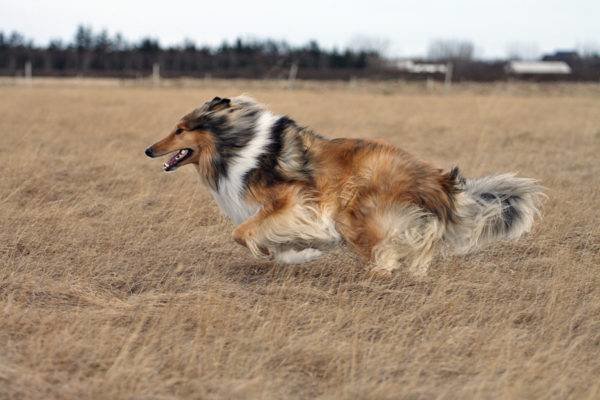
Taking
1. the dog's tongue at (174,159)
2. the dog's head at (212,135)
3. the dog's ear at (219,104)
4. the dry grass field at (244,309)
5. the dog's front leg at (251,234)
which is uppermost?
the dog's ear at (219,104)

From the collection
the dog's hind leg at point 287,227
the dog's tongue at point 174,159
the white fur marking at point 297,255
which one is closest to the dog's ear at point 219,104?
the dog's tongue at point 174,159

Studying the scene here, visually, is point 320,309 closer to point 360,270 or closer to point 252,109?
point 360,270

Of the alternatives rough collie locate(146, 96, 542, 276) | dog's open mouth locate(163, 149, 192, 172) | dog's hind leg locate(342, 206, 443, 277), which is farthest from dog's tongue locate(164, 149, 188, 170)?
dog's hind leg locate(342, 206, 443, 277)

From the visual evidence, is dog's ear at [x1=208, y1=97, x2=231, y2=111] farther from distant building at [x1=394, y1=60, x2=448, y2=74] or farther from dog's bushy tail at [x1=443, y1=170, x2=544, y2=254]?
distant building at [x1=394, y1=60, x2=448, y2=74]

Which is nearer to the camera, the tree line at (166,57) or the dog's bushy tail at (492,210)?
the dog's bushy tail at (492,210)

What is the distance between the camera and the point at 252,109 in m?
5.67

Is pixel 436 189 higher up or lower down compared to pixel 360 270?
higher up

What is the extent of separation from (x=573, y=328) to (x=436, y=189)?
4.14 ft

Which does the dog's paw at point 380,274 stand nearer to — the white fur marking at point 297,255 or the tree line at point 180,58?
the white fur marking at point 297,255

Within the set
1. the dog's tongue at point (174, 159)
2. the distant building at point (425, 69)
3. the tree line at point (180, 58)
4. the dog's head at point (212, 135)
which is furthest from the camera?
the tree line at point (180, 58)

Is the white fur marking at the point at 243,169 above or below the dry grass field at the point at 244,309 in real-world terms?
above

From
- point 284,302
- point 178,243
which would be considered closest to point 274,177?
point 284,302

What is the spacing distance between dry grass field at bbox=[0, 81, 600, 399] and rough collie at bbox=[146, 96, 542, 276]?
0.26 metres

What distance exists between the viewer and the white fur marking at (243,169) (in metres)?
5.46
